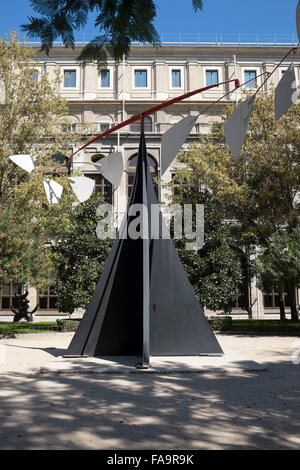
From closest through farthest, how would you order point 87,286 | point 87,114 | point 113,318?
1. point 113,318
2. point 87,286
3. point 87,114

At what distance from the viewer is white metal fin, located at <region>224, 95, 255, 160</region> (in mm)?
5820

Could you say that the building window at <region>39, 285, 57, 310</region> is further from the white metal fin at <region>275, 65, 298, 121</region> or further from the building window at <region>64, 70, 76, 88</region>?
the white metal fin at <region>275, 65, 298, 121</region>

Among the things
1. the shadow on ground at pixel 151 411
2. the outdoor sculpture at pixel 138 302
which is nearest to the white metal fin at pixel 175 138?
the outdoor sculpture at pixel 138 302

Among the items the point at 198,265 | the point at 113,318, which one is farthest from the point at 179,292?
the point at 198,265

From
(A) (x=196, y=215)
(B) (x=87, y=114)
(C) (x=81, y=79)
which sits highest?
(C) (x=81, y=79)

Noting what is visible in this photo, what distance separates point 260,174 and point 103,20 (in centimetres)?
1663

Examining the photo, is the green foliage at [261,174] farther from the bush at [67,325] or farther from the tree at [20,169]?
the bush at [67,325]

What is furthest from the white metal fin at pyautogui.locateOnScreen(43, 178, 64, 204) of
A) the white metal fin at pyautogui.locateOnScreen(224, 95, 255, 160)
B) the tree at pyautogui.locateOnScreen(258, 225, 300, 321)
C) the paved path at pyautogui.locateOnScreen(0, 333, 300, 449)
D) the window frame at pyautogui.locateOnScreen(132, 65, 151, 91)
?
the window frame at pyautogui.locateOnScreen(132, 65, 151, 91)

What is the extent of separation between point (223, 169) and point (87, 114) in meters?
20.0

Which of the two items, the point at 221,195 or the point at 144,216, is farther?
the point at 221,195

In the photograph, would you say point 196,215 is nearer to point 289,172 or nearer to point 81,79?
point 289,172

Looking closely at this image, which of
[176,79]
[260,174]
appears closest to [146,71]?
[176,79]

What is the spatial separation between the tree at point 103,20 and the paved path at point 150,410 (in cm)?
424

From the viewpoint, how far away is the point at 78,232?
735 inches
